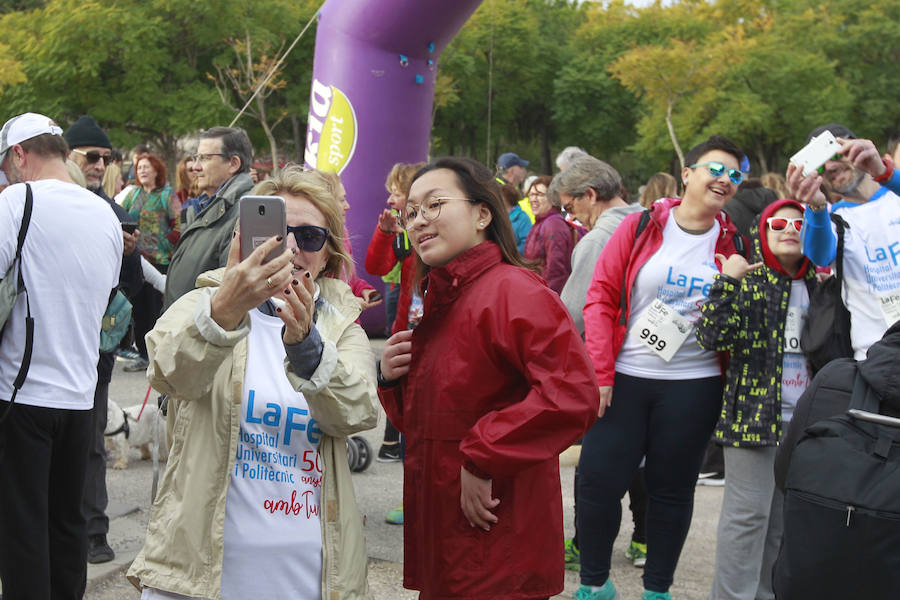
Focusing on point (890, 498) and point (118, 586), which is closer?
point (890, 498)

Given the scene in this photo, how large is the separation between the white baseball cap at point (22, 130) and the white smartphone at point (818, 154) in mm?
2700

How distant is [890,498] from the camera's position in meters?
2.12

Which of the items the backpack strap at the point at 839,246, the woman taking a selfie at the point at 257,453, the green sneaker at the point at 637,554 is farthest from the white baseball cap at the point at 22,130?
the green sneaker at the point at 637,554

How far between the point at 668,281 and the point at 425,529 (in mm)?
1885

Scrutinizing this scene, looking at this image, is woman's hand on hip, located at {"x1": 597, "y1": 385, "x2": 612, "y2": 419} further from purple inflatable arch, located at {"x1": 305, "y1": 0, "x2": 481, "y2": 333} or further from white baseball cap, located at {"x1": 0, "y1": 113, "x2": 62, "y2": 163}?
purple inflatable arch, located at {"x1": 305, "y1": 0, "x2": 481, "y2": 333}

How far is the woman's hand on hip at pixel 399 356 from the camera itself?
101 inches

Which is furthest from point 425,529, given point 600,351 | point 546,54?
point 546,54

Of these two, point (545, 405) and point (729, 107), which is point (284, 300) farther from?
point (729, 107)

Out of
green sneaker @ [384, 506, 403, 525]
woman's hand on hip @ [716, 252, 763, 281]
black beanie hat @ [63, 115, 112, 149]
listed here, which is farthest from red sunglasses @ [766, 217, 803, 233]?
black beanie hat @ [63, 115, 112, 149]

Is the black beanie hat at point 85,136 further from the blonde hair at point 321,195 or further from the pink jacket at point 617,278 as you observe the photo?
the blonde hair at point 321,195

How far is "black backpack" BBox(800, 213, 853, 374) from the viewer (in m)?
3.67

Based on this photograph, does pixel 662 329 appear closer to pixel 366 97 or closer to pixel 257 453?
pixel 257 453

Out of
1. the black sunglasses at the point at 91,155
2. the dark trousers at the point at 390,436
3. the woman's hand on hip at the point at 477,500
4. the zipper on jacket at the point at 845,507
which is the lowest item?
the dark trousers at the point at 390,436

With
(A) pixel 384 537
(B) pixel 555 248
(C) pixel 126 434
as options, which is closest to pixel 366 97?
(B) pixel 555 248
